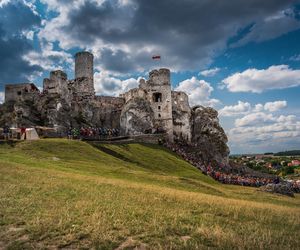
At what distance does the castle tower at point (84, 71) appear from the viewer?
8500 cm

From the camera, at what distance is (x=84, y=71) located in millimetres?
85312

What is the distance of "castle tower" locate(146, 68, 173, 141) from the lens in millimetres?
82875

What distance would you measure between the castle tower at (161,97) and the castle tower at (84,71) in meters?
16.3

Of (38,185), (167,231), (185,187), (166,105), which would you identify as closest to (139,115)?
(166,105)

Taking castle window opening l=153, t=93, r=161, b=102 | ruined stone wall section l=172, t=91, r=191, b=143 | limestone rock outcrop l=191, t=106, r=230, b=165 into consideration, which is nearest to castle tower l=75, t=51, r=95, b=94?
castle window opening l=153, t=93, r=161, b=102

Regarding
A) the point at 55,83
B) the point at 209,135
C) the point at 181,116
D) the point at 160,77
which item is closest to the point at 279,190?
the point at 181,116

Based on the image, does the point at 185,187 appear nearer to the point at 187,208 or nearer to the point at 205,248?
the point at 187,208

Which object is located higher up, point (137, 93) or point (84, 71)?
point (84, 71)

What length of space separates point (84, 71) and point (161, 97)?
72.5ft

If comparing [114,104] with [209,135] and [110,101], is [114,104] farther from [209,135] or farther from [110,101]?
[209,135]

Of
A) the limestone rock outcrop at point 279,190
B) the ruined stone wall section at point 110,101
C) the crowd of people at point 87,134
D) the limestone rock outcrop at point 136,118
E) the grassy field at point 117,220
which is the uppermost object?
the ruined stone wall section at point 110,101

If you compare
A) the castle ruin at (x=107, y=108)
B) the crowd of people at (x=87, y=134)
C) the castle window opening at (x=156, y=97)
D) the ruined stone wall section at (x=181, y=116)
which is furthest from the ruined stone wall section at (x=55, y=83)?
the ruined stone wall section at (x=181, y=116)

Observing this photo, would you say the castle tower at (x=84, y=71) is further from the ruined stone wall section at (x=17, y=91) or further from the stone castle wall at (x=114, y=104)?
the ruined stone wall section at (x=17, y=91)

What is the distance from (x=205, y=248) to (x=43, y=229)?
5.19 metres
